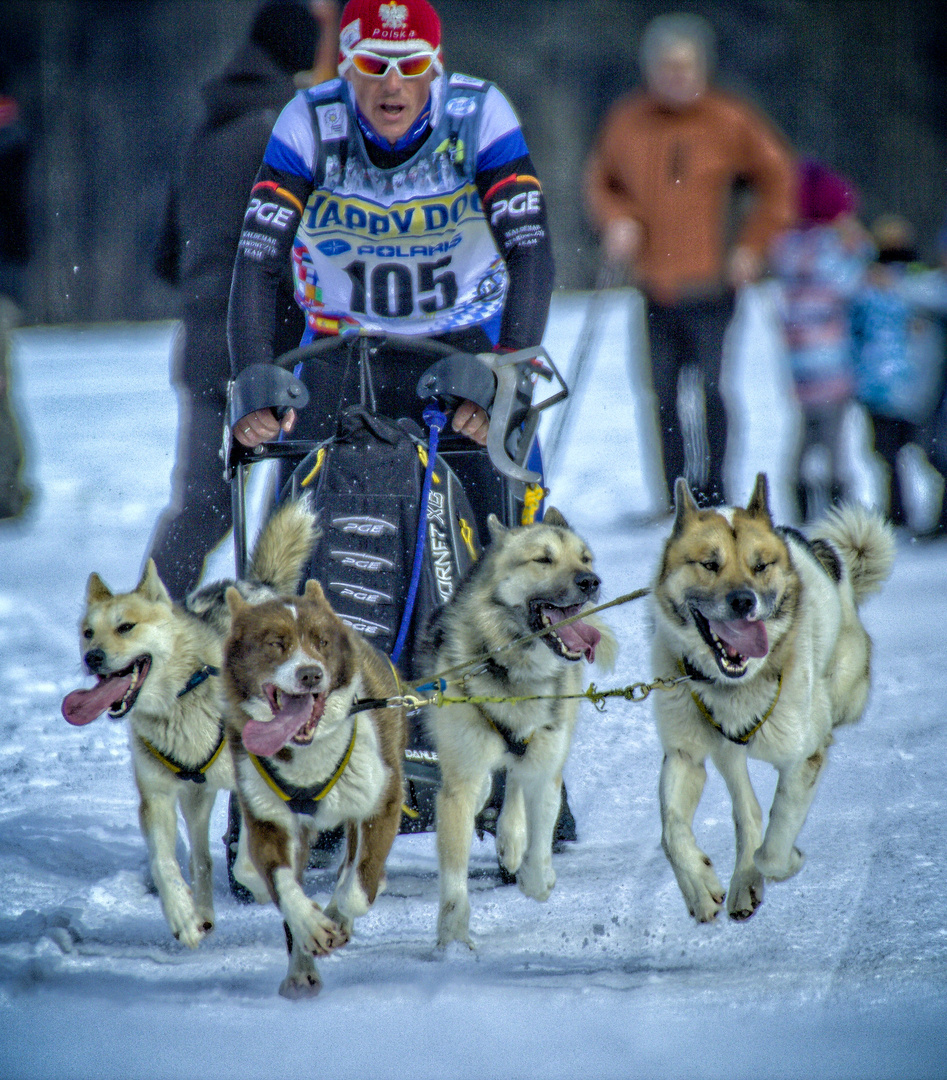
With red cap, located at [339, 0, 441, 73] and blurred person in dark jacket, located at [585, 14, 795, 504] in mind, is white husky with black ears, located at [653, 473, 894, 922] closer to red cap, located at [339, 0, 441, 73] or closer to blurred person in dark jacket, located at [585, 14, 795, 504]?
red cap, located at [339, 0, 441, 73]

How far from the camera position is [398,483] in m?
2.33

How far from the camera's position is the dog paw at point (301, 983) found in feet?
6.26

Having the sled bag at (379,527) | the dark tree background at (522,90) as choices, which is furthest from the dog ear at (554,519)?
the dark tree background at (522,90)

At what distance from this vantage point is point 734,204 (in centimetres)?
554

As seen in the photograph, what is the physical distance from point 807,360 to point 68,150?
8118 millimetres

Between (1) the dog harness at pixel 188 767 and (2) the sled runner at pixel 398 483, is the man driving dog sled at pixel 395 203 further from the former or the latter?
(1) the dog harness at pixel 188 767

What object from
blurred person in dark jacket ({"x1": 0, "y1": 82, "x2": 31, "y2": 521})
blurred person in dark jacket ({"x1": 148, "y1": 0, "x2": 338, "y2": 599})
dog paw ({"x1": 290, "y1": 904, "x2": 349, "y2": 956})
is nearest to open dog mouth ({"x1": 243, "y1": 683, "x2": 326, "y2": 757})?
dog paw ({"x1": 290, "y1": 904, "x2": 349, "y2": 956})

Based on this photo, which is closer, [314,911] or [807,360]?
[314,911]

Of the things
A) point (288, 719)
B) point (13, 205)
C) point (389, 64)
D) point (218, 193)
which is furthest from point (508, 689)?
point (13, 205)

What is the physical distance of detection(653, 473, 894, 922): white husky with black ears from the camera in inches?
80.0

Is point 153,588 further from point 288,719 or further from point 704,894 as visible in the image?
point 704,894

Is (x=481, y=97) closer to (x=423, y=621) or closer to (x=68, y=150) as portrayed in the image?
(x=423, y=621)

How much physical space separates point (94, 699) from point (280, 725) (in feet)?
1.24

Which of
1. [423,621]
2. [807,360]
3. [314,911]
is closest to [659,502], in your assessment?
[807,360]
